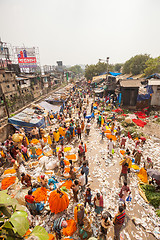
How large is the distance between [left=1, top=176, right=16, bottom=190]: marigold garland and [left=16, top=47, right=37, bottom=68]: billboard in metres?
31.0

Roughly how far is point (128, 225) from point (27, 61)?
36.4 metres

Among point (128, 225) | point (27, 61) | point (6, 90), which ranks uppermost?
point (27, 61)

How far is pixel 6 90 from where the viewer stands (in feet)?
68.7

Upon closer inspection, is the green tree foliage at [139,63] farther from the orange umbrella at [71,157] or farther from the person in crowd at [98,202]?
the person in crowd at [98,202]

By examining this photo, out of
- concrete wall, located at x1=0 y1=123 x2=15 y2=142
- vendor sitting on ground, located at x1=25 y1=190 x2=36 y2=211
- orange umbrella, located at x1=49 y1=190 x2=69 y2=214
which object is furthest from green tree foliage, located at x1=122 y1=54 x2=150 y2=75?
vendor sitting on ground, located at x1=25 y1=190 x2=36 y2=211

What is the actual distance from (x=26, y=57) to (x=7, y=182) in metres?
32.6

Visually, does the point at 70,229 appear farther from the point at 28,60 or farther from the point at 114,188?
the point at 28,60

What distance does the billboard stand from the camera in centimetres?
3092

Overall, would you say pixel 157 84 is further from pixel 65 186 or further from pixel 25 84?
pixel 25 84

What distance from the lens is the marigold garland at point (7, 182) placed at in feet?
22.8

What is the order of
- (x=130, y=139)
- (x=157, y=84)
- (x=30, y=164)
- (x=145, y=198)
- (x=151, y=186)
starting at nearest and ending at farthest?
(x=145, y=198) → (x=151, y=186) → (x=30, y=164) → (x=130, y=139) → (x=157, y=84)

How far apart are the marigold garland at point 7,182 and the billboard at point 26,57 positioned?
30998mm

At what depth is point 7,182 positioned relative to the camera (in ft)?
23.4

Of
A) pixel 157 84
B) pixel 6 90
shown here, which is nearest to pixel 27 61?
pixel 6 90
